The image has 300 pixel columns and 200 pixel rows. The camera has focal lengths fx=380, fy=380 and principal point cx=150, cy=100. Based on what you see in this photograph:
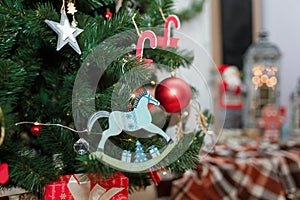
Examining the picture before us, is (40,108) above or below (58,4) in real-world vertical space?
below

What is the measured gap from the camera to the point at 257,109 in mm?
1424

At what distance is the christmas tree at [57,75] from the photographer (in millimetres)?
498

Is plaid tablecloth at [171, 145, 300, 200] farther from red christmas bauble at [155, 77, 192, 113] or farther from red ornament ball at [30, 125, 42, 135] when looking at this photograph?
red ornament ball at [30, 125, 42, 135]

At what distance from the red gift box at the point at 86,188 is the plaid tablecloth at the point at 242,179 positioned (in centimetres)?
44

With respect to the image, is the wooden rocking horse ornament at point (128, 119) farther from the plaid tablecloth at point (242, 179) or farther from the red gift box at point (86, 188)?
the plaid tablecloth at point (242, 179)

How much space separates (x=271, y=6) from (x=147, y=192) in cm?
118

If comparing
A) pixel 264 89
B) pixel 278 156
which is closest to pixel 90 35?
pixel 278 156

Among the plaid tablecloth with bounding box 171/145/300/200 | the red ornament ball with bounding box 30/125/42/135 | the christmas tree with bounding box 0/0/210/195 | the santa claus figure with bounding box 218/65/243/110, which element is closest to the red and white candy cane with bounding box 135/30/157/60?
the christmas tree with bounding box 0/0/210/195

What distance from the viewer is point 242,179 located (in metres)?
0.97

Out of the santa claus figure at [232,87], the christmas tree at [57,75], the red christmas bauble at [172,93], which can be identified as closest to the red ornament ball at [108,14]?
the christmas tree at [57,75]

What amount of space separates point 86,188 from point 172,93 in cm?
19

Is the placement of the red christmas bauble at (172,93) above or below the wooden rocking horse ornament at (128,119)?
above

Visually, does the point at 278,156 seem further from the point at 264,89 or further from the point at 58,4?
the point at 58,4

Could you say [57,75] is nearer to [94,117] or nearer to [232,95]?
[94,117]
